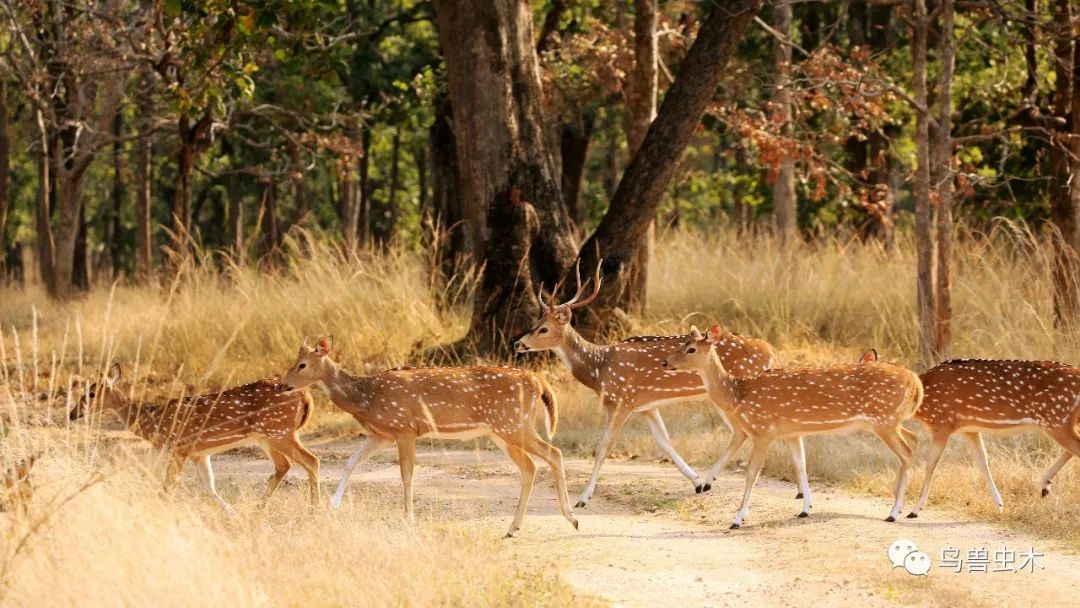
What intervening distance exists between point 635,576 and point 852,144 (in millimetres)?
19647

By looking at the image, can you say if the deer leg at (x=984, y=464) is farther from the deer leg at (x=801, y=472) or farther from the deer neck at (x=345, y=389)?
the deer neck at (x=345, y=389)

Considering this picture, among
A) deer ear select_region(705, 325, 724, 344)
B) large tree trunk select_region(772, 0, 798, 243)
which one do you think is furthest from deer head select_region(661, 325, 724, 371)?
large tree trunk select_region(772, 0, 798, 243)

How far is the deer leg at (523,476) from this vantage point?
29.0 ft

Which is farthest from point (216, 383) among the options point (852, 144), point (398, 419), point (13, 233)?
point (13, 233)

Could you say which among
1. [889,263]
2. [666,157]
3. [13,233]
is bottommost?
[13,233]

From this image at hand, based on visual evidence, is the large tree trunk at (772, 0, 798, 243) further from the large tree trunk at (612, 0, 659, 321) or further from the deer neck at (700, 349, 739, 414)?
the deer neck at (700, 349, 739, 414)

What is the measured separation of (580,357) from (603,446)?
87cm

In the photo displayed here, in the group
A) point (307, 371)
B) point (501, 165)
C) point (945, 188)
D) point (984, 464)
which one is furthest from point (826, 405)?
point (501, 165)

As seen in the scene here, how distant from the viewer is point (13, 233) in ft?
154

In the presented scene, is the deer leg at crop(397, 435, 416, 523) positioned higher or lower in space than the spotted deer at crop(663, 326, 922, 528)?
lower

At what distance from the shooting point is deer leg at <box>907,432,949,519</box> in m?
9.21

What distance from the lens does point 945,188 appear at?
13.4 meters

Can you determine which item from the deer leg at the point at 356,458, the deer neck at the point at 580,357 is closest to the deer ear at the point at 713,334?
the deer neck at the point at 580,357

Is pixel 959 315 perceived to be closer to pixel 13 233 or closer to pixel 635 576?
pixel 635 576
